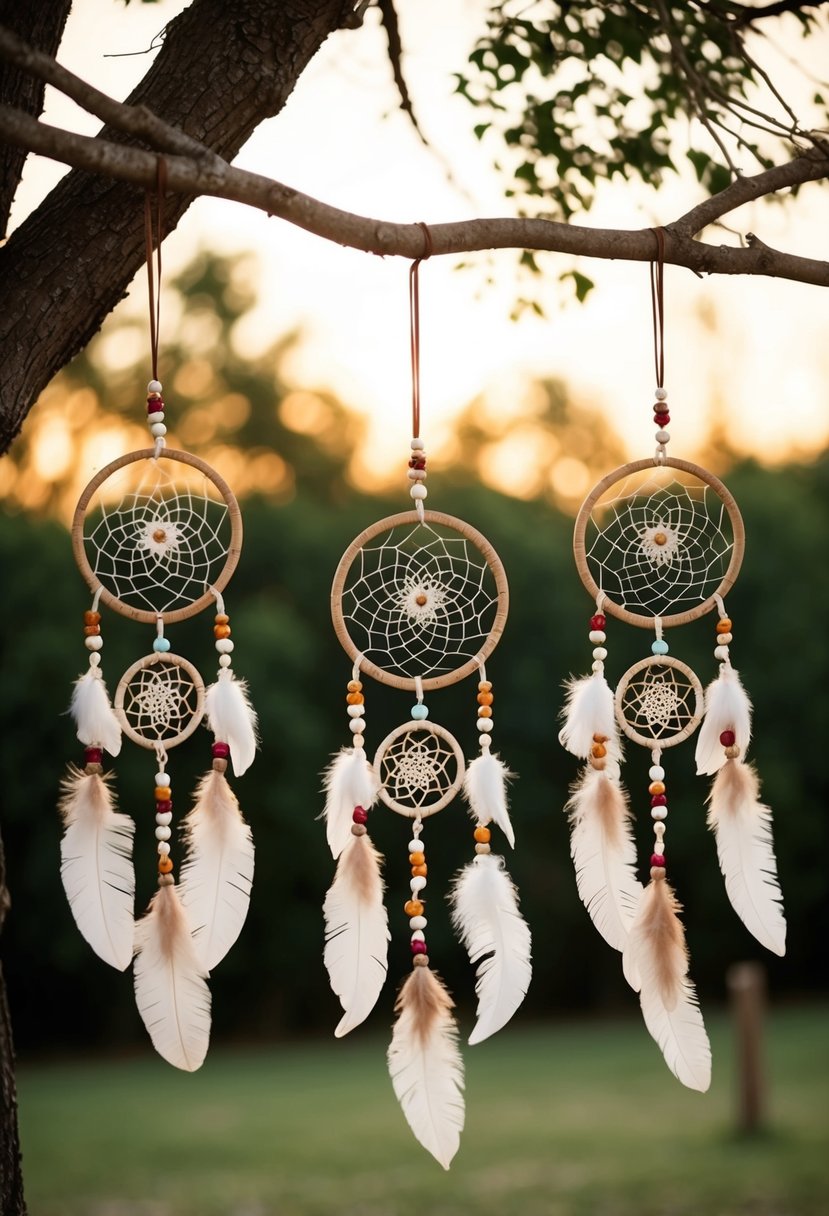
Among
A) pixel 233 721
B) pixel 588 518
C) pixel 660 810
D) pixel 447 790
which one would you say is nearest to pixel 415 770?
pixel 447 790

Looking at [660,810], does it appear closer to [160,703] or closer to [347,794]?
[347,794]

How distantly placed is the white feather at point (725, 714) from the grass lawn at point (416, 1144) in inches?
187

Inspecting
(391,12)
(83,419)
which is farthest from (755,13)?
(83,419)

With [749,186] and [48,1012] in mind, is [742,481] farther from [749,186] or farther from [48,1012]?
[749,186]

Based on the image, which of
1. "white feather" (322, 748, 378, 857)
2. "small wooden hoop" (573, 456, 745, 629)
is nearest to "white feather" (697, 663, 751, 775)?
"small wooden hoop" (573, 456, 745, 629)

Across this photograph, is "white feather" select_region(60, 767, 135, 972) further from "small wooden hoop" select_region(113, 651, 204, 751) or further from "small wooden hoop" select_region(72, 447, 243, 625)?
"small wooden hoop" select_region(72, 447, 243, 625)

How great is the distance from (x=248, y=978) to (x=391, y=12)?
30.2ft

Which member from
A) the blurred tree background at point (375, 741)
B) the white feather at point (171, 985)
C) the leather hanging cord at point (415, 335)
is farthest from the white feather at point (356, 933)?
the blurred tree background at point (375, 741)

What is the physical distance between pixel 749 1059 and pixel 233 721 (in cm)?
647

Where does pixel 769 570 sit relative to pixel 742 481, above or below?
below

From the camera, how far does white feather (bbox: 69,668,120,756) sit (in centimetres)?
245

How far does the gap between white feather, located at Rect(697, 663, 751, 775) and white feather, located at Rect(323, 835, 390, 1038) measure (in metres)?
0.67

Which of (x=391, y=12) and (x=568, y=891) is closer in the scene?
(x=391, y=12)

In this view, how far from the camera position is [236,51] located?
2.72m
